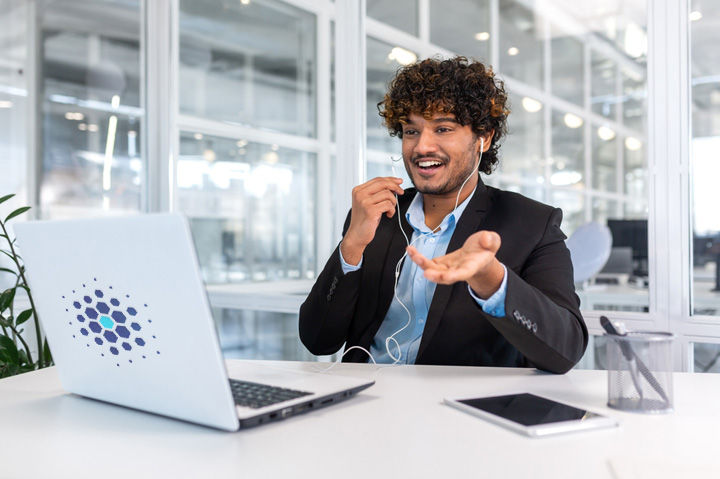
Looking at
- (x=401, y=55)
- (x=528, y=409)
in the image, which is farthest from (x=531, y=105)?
(x=528, y=409)

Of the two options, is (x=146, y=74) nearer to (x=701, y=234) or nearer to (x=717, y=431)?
(x=701, y=234)

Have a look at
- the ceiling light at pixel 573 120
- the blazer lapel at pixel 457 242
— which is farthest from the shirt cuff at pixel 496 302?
the ceiling light at pixel 573 120

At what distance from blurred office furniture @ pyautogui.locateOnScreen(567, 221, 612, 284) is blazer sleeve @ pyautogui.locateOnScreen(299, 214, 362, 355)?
168 centimetres

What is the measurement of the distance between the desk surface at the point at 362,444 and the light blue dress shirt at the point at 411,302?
21.9 inches

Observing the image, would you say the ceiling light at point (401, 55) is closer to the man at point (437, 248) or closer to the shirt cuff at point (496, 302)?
the man at point (437, 248)

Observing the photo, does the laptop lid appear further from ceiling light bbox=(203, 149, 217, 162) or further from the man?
ceiling light bbox=(203, 149, 217, 162)

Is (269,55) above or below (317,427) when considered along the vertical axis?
above

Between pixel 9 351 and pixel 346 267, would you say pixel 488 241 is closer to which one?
pixel 346 267

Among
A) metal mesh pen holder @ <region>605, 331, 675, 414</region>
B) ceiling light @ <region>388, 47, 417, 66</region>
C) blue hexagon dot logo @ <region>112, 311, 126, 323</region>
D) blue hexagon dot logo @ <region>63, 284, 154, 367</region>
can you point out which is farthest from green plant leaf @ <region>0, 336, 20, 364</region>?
ceiling light @ <region>388, 47, 417, 66</region>

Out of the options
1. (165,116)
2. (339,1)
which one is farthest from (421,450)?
(165,116)

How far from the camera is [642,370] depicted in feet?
3.42

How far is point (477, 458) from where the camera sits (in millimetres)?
822

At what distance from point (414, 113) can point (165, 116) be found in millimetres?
1988

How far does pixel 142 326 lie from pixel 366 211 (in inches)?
33.5
